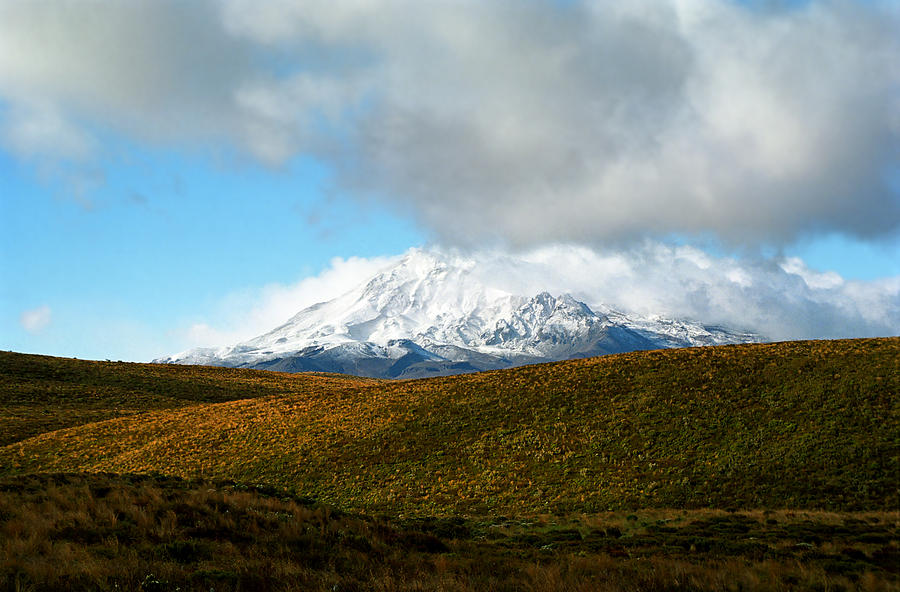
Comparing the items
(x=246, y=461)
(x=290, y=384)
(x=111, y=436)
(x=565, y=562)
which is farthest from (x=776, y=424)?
(x=290, y=384)

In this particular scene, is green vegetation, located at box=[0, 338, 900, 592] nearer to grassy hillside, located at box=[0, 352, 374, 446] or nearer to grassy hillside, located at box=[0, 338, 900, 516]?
grassy hillside, located at box=[0, 338, 900, 516]

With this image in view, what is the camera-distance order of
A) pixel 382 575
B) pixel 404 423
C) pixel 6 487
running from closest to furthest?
pixel 382 575 < pixel 6 487 < pixel 404 423

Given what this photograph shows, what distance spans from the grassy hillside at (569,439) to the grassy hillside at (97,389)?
683cm

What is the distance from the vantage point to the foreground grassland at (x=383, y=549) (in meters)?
11.1

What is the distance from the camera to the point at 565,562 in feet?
48.7

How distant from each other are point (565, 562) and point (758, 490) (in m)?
17.1

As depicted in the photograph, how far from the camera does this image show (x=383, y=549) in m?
16.0

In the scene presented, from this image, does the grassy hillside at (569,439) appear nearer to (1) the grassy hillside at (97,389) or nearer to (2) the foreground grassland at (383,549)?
(2) the foreground grassland at (383,549)

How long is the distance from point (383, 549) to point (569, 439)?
26154 millimetres

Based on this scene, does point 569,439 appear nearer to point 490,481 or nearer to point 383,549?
point 490,481

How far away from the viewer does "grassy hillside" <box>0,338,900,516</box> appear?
1120 inches

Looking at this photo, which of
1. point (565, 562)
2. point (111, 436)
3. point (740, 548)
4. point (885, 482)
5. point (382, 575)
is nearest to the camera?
point (382, 575)

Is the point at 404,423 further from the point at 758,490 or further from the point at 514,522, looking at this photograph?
the point at 758,490

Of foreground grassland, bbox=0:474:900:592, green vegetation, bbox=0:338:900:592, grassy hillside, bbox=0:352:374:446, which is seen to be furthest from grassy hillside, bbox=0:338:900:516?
grassy hillside, bbox=0:352:374:446
